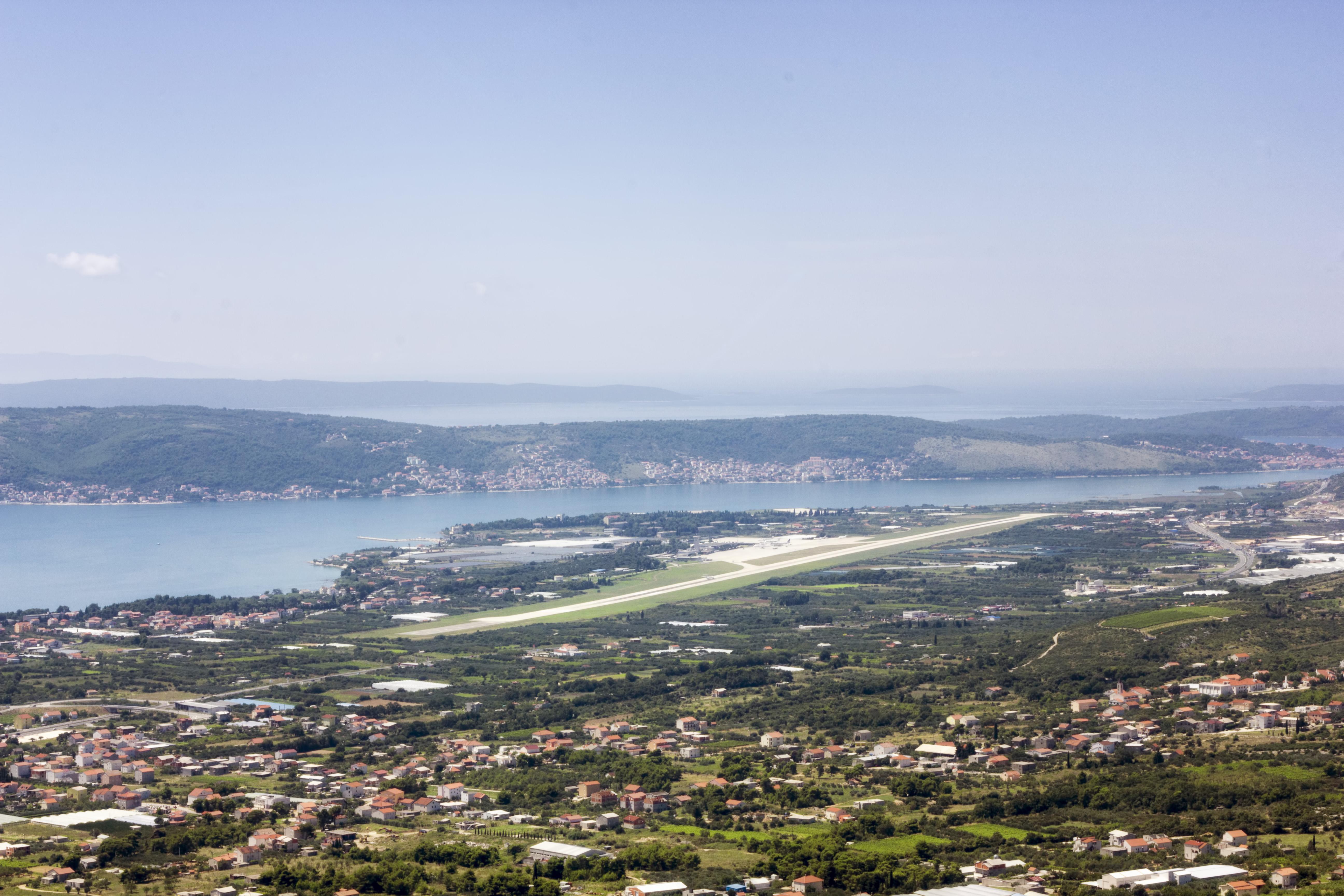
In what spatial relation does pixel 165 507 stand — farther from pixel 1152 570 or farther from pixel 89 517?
pixel 1152 570

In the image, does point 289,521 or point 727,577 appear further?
point 289,521

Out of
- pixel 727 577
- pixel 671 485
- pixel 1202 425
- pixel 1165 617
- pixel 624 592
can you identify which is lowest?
pixel 624 592

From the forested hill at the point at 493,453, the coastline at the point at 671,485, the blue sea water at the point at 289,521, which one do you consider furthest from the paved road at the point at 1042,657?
the forested hill at the point at 493,453

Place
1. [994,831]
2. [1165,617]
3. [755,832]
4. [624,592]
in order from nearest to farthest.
Result: [994,831], [755,832], [1165,617], [624,592]

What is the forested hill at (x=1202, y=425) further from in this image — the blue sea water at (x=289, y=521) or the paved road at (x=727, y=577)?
the paved road at (x=727, y=577)

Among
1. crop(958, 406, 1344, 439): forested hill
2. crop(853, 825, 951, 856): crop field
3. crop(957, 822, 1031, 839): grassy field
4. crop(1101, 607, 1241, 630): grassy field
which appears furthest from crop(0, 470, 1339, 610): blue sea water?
crop(957, 822, 1031, 839): grassy field

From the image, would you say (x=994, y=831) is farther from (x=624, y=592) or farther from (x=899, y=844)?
(x=624, y=592)

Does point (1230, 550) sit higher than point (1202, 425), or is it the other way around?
point (1202, 425)

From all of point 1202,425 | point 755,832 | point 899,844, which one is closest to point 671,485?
point 1202,425
